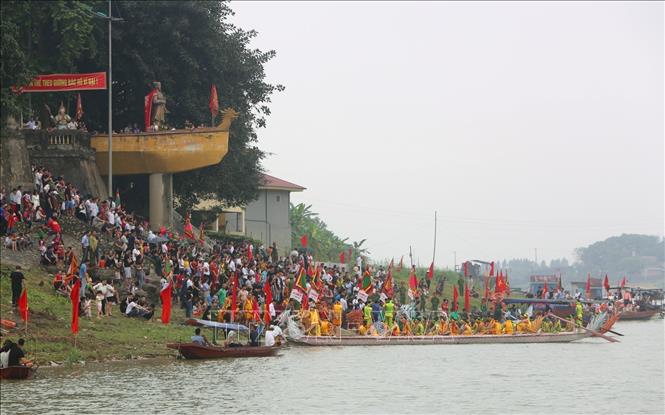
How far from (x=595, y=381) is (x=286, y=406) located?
1232 cm

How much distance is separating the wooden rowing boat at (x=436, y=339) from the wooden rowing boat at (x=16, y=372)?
14660 mm

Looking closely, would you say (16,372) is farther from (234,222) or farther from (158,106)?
(234,222)

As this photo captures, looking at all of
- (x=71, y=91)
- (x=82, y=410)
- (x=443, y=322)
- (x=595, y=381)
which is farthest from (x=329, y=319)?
(x=82, y=410)

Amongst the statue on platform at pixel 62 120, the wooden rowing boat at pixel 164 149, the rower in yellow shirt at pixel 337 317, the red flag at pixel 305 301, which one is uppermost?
the statue on platform at pixel 62 120

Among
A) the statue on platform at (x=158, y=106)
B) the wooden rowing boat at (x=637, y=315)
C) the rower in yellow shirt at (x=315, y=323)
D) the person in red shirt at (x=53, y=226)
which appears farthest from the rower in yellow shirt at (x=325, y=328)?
the wooden rowing boat at (x=637, y=315)

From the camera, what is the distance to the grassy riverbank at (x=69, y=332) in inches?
1315

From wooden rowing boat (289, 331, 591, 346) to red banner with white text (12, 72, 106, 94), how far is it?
48.2 feet

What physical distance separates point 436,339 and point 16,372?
21737 millimetres

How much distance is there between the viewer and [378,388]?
1287 inches

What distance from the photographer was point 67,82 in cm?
4956

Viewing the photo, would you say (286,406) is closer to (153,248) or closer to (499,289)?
(153,248)

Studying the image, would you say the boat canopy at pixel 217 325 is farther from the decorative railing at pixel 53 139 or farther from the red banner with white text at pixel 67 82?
the red banner with white text at pixel 67 82

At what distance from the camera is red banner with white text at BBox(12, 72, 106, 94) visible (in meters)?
49.2

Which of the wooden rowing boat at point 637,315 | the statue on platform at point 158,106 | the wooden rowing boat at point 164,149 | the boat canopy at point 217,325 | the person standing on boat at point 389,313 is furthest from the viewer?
the wooden rowing boat at point 637,315
